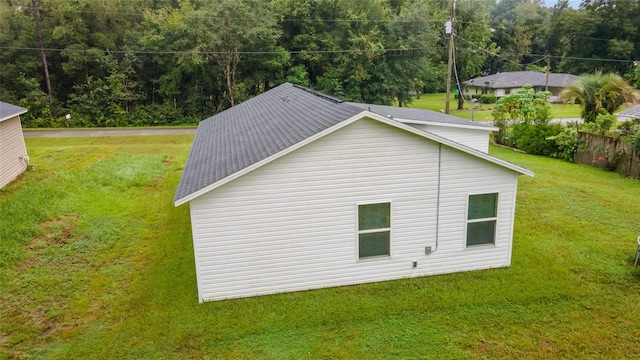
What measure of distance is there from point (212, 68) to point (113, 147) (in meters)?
12.0

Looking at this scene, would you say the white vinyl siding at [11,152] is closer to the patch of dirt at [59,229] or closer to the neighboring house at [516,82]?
the patch of dirt at [59,229]

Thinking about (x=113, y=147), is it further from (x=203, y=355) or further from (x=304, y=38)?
(x=203, y=355)

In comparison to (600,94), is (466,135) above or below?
below

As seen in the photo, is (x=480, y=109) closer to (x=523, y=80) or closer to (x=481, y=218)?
(x=523, y=80)

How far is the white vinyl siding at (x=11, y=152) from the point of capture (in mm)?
15693

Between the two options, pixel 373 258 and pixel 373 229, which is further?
pixel 373 258

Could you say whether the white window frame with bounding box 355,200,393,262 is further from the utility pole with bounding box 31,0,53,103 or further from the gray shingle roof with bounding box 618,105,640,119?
the utility pole with bounding box 31,0,53,103

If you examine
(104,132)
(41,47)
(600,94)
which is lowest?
(104,132)

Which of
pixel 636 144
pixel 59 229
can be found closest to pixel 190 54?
pixel 59 229

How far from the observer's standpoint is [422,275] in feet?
29.0

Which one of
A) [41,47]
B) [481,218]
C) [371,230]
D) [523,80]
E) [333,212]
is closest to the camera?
[333,212]

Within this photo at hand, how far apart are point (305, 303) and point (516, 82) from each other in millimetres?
51866

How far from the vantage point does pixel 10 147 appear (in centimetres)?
1642

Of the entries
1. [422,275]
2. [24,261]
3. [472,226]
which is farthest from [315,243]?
[24,261]
